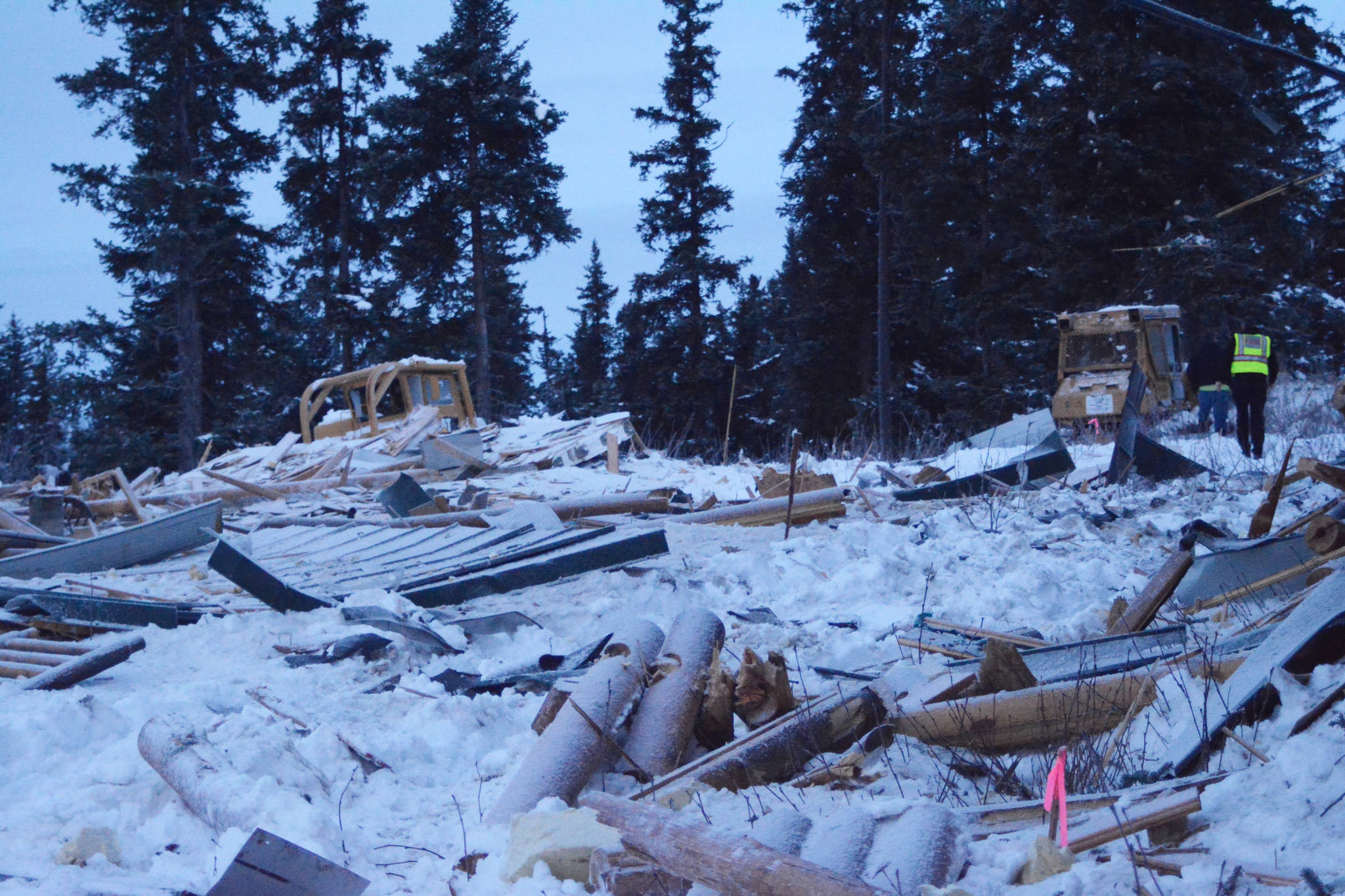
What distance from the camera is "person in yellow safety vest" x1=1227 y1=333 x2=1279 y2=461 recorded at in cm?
1109

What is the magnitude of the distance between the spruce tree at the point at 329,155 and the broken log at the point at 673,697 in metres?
25.3

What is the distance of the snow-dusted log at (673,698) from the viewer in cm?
347

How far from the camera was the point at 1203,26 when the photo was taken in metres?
3.21

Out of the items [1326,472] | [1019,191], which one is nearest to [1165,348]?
[1019,191]

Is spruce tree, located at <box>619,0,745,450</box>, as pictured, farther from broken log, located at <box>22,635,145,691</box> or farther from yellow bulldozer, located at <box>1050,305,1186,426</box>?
broken log, located at <box>22,635,145,691</box>

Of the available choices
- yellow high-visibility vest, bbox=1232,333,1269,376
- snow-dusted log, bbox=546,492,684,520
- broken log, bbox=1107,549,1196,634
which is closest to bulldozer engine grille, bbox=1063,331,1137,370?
yellow high-visibility vest, bbox=1232,333,1269,376

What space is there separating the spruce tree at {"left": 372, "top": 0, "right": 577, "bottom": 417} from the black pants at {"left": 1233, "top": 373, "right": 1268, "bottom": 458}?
17.7 metres

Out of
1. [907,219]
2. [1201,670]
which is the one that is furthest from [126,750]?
[907,219]

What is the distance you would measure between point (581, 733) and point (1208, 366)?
12.6 metres

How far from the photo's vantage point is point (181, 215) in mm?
23562

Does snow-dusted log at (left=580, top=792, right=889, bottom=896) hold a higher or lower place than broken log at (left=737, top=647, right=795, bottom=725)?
higher

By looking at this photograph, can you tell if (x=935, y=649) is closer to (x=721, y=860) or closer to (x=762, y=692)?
(x=762, y=692)

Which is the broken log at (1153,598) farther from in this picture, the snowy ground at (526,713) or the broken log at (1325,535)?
the broken log at (1325,535)

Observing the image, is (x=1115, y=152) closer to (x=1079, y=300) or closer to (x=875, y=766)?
(x=1079, y=300)
